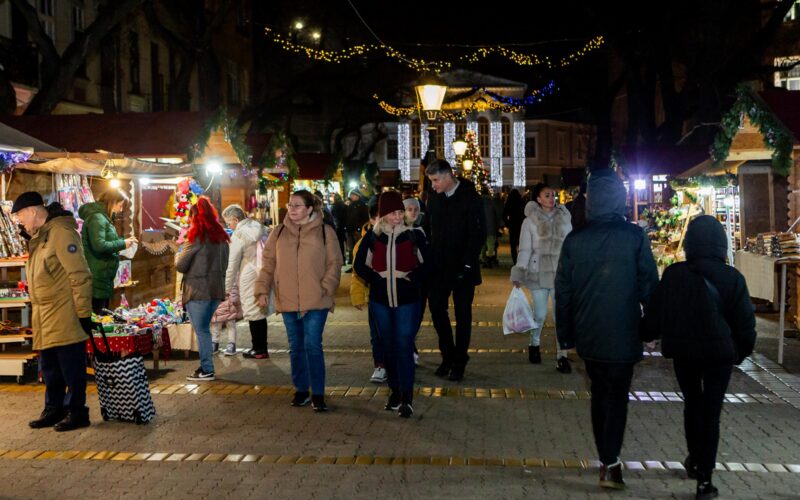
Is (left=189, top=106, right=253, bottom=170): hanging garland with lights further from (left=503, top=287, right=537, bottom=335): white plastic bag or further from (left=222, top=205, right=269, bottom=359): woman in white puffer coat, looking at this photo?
(left=503, top=287, right=537, bottom=335): white plastic bag

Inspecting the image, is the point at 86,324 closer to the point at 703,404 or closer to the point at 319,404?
the point at 319,404

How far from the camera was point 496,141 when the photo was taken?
257 ft

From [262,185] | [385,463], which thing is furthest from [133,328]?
[262,185]

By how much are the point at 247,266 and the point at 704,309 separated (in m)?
6.94

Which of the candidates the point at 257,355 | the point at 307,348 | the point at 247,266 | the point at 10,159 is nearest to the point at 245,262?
the point at 247,266

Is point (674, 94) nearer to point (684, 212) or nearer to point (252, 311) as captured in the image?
point (684, 212)

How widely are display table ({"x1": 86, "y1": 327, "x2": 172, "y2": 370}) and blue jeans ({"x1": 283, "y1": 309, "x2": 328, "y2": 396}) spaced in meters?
2.15

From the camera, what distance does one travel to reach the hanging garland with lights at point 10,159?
36.3ft

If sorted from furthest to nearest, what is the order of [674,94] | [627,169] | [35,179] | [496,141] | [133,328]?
[496,141], [674,94], [627,169], [35,179], [133,328]

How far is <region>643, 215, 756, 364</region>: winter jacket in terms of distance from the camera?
5812 millimetres

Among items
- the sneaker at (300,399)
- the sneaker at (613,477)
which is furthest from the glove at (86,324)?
the sneaker at (613,477)

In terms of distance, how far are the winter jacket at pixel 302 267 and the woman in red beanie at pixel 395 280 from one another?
0.88ft

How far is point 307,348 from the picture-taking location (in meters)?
8.51

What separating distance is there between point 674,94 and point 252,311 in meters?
19.2
